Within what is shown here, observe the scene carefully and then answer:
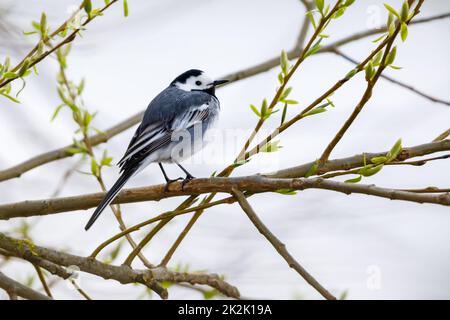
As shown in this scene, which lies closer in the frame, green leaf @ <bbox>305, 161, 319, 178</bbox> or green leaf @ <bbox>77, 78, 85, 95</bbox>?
green leaf @ <bbox>305, 161, 319, 178</bbox>

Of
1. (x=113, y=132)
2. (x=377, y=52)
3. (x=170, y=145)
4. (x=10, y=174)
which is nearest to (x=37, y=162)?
(x=10, y=174)

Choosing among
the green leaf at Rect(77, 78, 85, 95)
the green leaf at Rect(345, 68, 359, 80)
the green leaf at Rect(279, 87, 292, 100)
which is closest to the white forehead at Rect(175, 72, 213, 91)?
the green leaf at Rect(77, 78, 85, 95)

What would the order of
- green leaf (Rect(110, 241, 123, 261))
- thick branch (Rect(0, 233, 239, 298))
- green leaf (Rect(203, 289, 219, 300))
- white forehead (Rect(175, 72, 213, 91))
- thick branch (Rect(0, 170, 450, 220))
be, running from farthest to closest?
white forehead (Rect(175, 72, 213, 91)), green leaf (Rect(110, 241, 123, 261)), green leaf (Rect(203, 289, 219, 300)), thick branch (Rect(0, 233, 239, 298)), thick branch (Rect(0, 170, 450, 220))

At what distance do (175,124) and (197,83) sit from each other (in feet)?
2.33

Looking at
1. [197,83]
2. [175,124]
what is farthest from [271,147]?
[197,83]

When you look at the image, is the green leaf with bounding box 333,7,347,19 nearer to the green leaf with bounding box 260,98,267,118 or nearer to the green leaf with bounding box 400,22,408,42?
the green leaf with bounding box 400,22,408,42

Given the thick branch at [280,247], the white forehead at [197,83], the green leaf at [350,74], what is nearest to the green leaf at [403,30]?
the green leaf at [350,74]

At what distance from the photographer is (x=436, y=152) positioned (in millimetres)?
2125

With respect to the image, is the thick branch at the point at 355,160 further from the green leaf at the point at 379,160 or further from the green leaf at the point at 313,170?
the green leaf at the point at 379,160

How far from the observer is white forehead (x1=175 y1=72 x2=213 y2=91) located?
14.4 feet

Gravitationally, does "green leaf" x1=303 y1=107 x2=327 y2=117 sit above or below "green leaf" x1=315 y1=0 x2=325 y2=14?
below

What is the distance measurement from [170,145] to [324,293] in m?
2.07

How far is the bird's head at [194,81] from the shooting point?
14.5 ft
